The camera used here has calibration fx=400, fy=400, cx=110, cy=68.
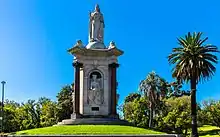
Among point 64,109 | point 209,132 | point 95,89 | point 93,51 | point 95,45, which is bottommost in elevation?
point 209,132

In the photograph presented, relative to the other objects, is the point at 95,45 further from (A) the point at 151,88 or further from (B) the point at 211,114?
(B) the point at 211,114

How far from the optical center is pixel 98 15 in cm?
5103

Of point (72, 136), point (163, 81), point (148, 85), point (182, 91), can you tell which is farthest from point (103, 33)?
point (182, 91)

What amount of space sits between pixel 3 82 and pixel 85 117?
11.4 m

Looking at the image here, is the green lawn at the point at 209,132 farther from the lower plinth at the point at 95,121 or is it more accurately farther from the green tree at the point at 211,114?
the lower plinth at the point at 95,121

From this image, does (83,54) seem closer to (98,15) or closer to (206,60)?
(98,15)

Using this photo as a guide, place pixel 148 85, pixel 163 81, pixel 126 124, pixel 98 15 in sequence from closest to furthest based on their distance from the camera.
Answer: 1. pixel 126 124
2. pixel 98 15
3. pixel 148 85
4. pixel 163 81

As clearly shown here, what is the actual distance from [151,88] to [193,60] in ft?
95.2

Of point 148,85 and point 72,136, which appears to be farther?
point 148,85

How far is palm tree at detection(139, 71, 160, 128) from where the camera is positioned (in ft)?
238

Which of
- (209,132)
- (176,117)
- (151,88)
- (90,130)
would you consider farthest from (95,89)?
(209,132)

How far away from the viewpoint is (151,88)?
241 ft

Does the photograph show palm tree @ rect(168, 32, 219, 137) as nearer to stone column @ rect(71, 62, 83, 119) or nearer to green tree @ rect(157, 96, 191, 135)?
stone column @ rect(71, 62, 83, 119)

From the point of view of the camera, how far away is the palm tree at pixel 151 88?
72438 mm
